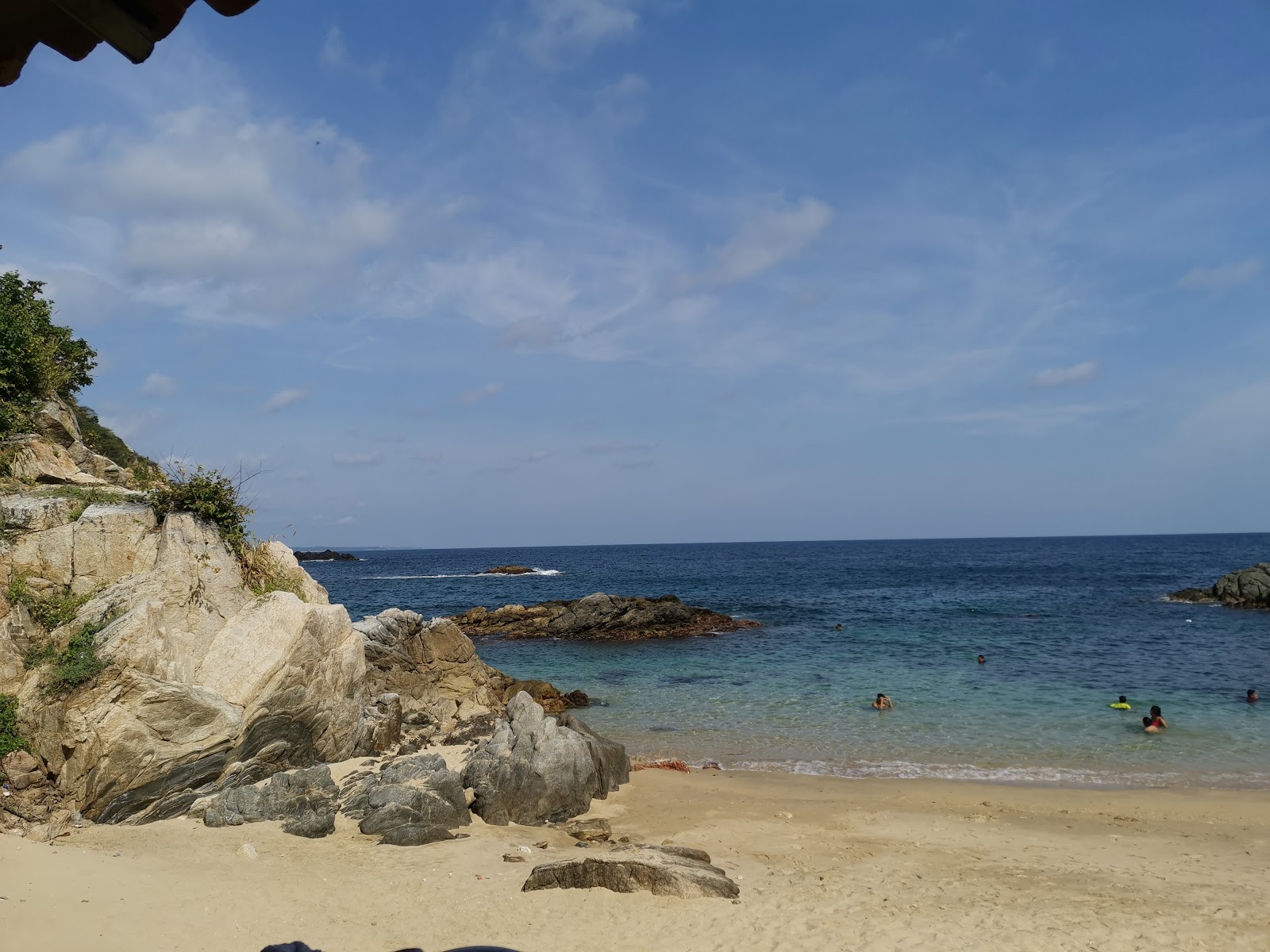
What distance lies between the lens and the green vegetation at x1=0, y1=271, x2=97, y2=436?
49.1 ft

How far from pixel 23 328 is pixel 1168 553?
141 metres

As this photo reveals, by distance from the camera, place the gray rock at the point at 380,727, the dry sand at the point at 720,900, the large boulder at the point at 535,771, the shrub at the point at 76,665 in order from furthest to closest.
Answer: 1. the gray rock at the point at 380,727
2. the large boulder at the point at 535,771
3. the shrub at the point at 76,665
4. the dry sand at the point at 720,900

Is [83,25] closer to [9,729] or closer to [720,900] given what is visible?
[720,900]

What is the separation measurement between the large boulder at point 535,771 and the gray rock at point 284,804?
239 centimetres

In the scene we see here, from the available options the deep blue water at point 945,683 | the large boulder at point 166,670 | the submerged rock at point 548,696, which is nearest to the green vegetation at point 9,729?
the large boulder at point 166,670

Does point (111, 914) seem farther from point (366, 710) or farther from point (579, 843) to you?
point (366, 710)

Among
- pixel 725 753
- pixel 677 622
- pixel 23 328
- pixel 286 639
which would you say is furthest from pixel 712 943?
pixel 677 622

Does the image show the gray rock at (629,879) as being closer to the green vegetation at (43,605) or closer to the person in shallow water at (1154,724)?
the green vegetation at (43,605)

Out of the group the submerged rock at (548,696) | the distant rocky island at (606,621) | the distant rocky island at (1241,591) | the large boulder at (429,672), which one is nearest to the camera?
the large boulder at (429,672)

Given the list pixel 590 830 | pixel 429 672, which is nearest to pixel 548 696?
pixel 429 672

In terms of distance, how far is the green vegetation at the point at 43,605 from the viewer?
1123 cm

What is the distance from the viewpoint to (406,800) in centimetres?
1136

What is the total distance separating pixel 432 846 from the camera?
10.8 meters

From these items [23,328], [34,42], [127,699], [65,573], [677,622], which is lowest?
[677,622]
